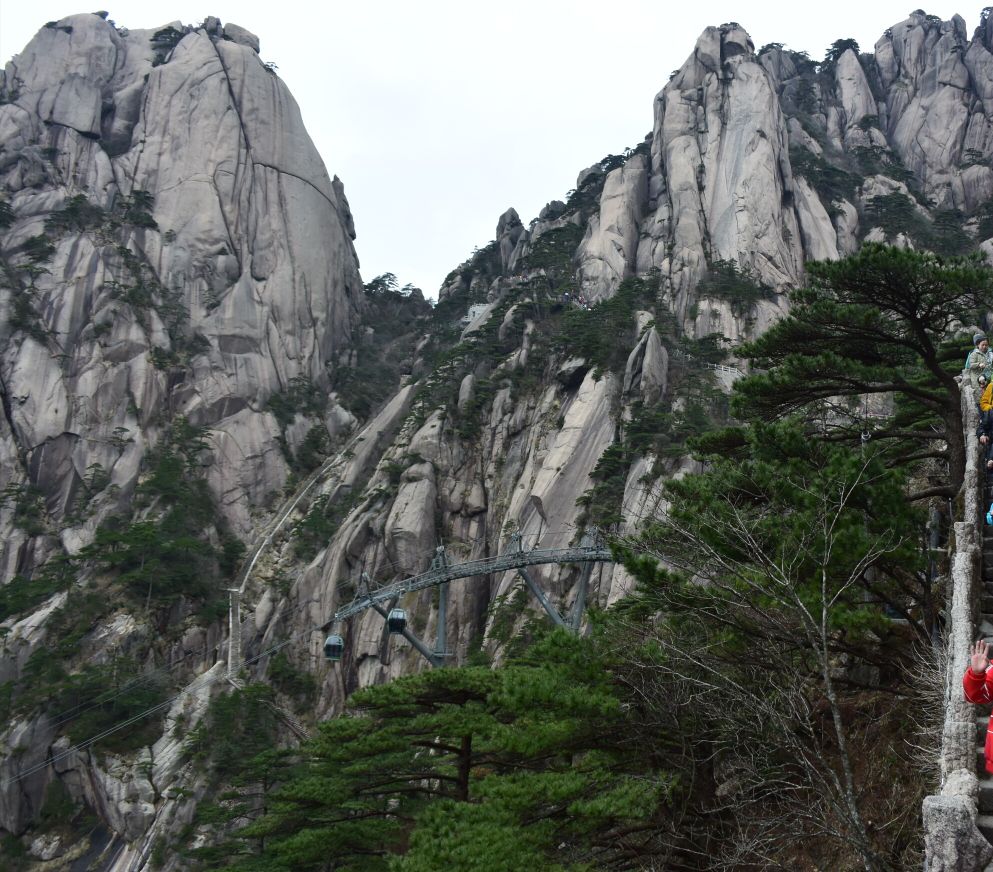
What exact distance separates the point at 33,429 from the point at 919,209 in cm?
5480

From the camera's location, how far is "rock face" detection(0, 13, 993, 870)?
36.7 metres

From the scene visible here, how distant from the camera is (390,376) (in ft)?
205

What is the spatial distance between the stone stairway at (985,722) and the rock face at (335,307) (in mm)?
21065

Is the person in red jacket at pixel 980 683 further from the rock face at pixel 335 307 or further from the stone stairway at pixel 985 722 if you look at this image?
the rock face at pixel 335 307

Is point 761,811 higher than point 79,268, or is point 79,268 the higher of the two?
point 79,268

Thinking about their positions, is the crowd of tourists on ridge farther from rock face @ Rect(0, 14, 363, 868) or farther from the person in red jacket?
rock face @ Rect(0, 14, 363, 868)

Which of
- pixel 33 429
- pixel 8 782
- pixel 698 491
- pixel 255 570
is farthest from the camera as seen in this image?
pixel 33 429

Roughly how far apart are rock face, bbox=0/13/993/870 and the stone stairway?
21065 mm

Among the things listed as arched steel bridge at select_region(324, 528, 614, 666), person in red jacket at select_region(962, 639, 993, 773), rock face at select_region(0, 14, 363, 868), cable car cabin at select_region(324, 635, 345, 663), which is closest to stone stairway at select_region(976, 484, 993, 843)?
person in red jacket at select_region(962, 639, 993, 773)

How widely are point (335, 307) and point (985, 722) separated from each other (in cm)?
5926

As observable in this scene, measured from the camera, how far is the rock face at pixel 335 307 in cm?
3672

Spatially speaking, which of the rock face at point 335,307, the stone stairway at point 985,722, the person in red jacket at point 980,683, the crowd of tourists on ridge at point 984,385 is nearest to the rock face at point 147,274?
the rock face at point 335,307

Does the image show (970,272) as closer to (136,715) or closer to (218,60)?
A: (136,715)

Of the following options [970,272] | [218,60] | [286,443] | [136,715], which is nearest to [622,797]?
[970,272]
